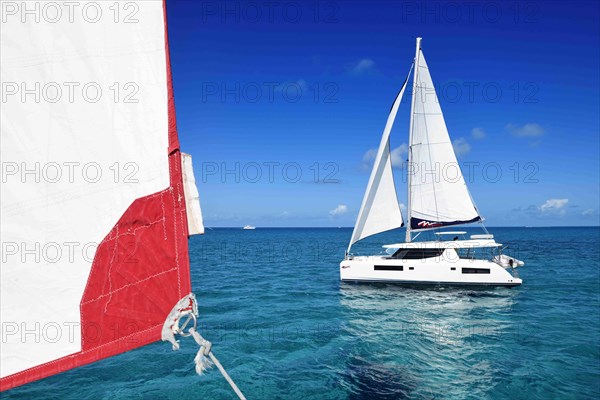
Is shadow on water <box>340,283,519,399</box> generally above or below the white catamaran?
below

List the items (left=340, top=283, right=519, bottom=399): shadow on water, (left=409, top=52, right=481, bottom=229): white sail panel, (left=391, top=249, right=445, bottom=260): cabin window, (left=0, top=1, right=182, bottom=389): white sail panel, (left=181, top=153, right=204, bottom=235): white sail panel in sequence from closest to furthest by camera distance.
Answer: (left=0, top=1, right=182, bottom=389): white sail panel < (left=181, top=153, right=204, bottom=235): white sail panel < (left=340, top=283, right=519, bottom=399): shadow on water < (left=391, top=249, right=445, bottom=260): cabin window < (left=409, top=52, right=481, bottom=229): white sail panel

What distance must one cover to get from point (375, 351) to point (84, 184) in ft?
41.4

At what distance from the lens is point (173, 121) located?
9.11 feet

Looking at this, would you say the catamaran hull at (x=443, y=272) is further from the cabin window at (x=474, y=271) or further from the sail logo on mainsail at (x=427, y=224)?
the sail logo on mainsail at (x=427, y=224)

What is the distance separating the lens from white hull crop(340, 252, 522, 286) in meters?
23.0

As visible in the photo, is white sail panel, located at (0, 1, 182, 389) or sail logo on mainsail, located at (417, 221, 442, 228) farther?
sail logo on mainsail, located at (417, 221, 442, 228)

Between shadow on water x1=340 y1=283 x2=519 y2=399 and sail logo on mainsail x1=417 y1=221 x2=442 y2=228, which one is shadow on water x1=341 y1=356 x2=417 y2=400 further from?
sail logo on mainsail x1=417 y1=221 x2=442 y2=228

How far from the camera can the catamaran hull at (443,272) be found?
906 inches

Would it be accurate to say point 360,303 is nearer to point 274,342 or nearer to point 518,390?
point 274,342

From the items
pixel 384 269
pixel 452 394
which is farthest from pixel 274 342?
pixel 384 269

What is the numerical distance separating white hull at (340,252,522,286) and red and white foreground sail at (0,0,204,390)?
22220 millimetres

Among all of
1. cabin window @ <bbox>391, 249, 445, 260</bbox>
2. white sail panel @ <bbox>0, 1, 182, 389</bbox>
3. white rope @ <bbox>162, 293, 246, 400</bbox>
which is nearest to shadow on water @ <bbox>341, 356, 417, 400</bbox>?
white rope @ <bbox>162, 293, 246, 400</bbox>

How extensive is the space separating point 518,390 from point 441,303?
10.1 m

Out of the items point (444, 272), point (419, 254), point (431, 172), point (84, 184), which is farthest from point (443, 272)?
point (84, 184)
